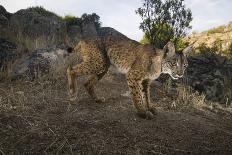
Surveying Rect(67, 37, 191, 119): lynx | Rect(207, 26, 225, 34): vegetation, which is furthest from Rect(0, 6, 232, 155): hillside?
Rect(207, 26, 225, 34): vegetation

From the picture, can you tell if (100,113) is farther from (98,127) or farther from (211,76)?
(211,76)

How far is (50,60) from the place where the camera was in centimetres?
1012

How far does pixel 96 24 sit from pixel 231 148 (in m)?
13.9

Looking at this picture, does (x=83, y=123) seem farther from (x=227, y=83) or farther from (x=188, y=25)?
(x=188, y=25)

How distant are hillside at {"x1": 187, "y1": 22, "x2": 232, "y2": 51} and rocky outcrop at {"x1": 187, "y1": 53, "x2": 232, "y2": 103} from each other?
8.36 meters

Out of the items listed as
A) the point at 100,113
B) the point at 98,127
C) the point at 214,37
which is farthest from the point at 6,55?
the point at 214,37

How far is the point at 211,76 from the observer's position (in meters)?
12.1

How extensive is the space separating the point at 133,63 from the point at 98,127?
1.92 metres

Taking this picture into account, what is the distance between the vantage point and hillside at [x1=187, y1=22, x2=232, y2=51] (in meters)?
22.4

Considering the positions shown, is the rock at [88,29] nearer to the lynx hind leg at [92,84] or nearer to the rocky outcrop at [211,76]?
the rocky outcrop at [211,76]

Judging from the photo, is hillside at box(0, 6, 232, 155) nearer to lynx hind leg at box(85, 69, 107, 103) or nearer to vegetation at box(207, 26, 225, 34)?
lynx hind leg at box(85, 69, 107, 103)

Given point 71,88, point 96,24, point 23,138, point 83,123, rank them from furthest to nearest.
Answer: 1. point 96,24
2. point 71,88
3. point 83,123
4. point 23,138

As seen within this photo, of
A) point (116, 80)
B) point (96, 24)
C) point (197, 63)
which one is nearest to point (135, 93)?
point (116, 80)

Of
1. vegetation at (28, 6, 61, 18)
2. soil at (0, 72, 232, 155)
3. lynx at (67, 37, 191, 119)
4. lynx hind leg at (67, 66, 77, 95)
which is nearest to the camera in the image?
soil at (0, 72, 232, 155)
